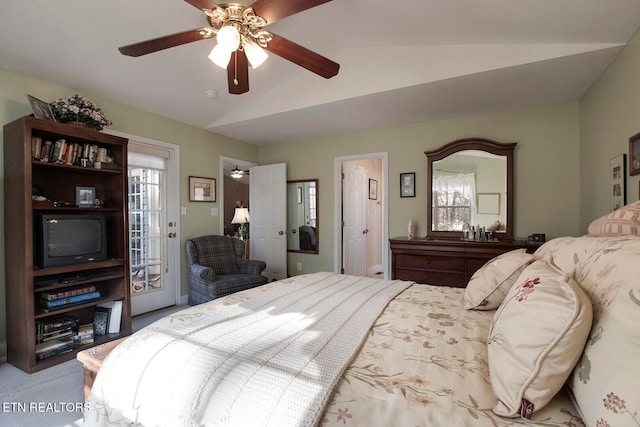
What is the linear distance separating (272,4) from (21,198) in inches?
93.9

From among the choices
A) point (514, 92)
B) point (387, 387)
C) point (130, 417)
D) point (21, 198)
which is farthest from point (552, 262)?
point (21, 198)

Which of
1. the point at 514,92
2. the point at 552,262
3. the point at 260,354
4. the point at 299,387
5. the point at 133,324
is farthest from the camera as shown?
the point at 133,324

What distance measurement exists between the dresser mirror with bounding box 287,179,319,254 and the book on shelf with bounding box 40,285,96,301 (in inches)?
109

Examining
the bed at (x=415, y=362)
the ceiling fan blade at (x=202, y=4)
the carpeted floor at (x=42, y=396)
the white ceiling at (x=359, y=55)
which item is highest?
the white ceiling at (x=359, y=55)

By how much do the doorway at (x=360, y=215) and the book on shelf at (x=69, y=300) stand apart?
2955 mm

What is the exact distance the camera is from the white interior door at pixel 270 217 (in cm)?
473

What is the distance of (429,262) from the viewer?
10.9ft

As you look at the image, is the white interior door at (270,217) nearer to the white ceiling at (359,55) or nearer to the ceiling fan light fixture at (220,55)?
the white ceiling at (359,55)

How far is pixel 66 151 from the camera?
2531 mm

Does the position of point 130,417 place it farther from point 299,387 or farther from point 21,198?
point 21,198

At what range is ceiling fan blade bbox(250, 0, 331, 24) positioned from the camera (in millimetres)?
1456

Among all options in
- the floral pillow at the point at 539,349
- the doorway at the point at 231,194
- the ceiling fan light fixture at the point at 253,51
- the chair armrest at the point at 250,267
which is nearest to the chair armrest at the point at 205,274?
the chair armrest at the point at 250,267

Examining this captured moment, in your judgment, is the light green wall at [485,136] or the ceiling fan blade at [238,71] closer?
the ceiling fan blade at [238,71]

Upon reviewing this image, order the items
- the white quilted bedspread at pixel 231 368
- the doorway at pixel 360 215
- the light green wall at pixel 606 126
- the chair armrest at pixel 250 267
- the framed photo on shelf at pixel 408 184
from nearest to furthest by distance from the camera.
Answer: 1. the white quilted bedspread at pixel 231 368
2. the light green wall at pixel 606 126
3. the chair armrest at pixel 250 267
4. the framed photo on shelf at pixel 408 184
5. the doorway at pixel 360 215
